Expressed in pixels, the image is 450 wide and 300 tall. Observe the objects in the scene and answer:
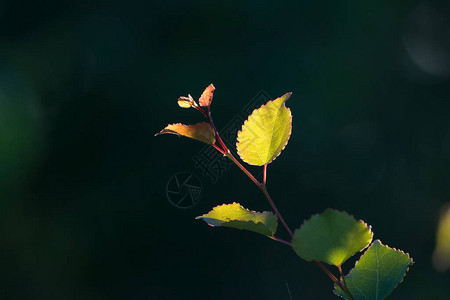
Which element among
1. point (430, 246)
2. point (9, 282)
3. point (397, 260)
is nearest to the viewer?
point (397, 260)

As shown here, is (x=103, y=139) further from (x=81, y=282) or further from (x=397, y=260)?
(x=397, y=260)

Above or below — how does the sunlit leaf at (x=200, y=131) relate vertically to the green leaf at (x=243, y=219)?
above

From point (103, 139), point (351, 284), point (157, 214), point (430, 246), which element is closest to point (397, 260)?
point (351, 284)
